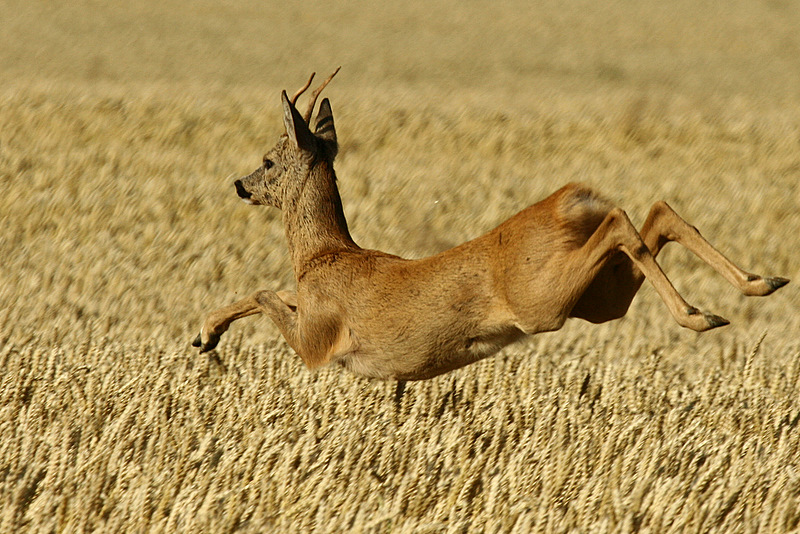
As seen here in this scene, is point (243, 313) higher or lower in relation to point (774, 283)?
lower

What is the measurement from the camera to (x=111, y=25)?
28469 mm

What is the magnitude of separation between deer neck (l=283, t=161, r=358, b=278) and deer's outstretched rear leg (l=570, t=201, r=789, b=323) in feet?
6.05

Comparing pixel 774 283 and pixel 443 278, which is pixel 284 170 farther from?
pixel 774 283

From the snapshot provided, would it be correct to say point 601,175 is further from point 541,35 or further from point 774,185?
point 541,35

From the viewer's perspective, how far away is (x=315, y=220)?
7.88m

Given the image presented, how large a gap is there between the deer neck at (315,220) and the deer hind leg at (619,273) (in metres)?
1.84

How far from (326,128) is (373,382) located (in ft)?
18.5

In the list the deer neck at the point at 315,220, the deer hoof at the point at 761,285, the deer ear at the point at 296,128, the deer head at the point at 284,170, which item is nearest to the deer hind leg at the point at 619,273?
the deer hoof at the point at 761,285

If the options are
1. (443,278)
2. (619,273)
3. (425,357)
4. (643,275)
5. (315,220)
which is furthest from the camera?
(315,220)

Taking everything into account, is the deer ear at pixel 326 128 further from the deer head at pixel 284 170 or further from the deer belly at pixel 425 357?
the deer belly at pixel 425 357

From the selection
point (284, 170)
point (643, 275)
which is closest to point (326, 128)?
point (284, 170)

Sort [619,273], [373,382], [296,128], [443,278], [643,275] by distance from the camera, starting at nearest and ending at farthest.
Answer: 1. [643,275]
2. [619,273]
3. [443,278]
4. [296,128]
5. [373,382]

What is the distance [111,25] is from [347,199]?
1398 centimetres

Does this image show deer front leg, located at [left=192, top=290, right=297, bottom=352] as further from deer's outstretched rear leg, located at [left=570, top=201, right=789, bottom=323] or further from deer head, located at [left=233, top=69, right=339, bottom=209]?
deer's outstretched rear leg, located at [left=570, top=201, right=789, bottom=323]
